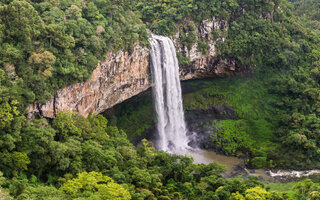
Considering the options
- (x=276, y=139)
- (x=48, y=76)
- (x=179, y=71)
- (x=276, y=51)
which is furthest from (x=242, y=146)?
(x=48, y=76)

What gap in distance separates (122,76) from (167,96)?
245 inches

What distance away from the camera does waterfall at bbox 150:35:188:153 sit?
114 feet

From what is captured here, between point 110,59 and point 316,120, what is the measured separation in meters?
20.5

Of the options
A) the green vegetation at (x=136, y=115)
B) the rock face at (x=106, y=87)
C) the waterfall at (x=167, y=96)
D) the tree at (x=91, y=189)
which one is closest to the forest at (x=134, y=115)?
the tree at (x=91, y=189)

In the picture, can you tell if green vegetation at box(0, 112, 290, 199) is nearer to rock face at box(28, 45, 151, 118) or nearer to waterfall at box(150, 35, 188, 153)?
rock face at box(28, 45, 151, 118)

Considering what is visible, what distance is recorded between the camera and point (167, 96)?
36.1 metres

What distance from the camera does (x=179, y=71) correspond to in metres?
38.4

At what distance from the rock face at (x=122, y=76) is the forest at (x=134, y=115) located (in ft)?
2.55

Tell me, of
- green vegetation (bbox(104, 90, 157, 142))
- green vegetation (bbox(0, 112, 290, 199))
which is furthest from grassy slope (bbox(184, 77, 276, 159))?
green vegetation (bbox(0, 112, 290, 199))

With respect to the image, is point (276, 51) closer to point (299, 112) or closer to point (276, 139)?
point (299, 112)

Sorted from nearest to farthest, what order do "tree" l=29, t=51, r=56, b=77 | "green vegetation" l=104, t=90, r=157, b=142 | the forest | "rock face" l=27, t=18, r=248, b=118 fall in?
the forest → "tree" l=29, t=51, r=56, b=77 → "rock face" l=27, t=18, r=248, b=118 → "green vegetation" l=104, t=90, r=157, b=142

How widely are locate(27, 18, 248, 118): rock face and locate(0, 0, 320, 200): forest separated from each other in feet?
2.55

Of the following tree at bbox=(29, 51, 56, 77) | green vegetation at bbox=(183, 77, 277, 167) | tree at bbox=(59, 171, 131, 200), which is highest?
tree at bbox=(29, 51, 56, 77)

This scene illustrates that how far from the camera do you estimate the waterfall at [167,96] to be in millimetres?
34731
